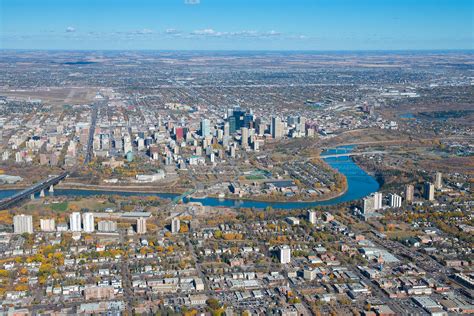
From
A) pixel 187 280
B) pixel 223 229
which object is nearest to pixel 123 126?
pixel 223 229

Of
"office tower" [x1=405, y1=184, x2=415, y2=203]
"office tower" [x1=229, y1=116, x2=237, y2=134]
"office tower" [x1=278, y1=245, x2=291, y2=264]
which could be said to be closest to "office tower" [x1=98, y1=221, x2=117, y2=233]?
"office tower" [x1=278, y1=245, x2=291, y2=264]

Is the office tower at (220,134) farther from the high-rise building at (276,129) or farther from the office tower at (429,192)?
the office tower at (429,192)

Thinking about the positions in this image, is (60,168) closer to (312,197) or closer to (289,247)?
(312,197)

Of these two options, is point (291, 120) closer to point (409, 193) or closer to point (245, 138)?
point (245, 138)

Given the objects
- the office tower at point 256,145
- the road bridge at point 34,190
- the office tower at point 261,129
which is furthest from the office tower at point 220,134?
the road bridge at point 34,190

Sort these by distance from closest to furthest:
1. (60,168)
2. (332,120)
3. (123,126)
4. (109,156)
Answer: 1. (60,168)
2. (109,156)
3. (123,126)
4. (332,120)
